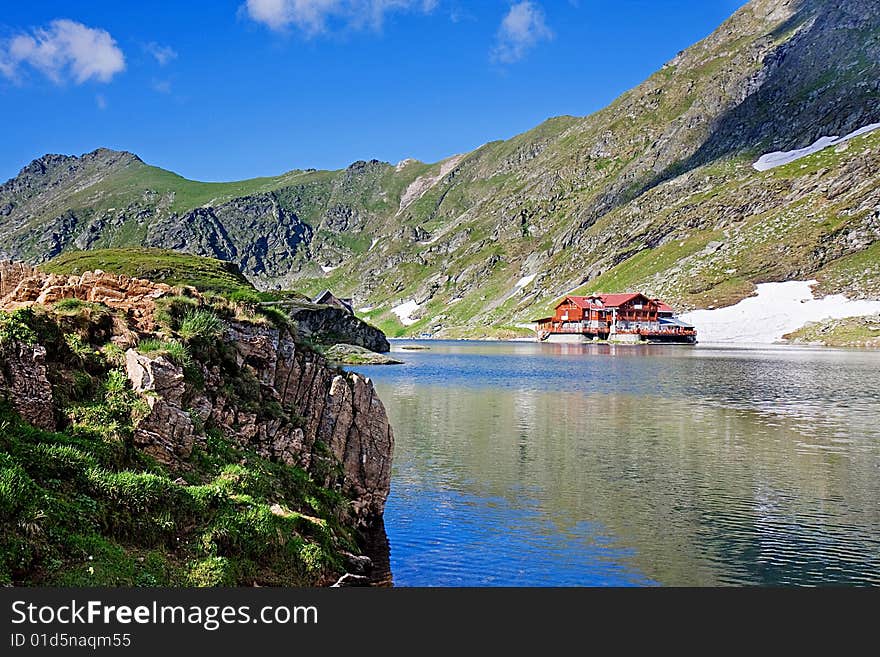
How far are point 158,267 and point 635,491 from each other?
12540cm

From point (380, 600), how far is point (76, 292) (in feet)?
43.1

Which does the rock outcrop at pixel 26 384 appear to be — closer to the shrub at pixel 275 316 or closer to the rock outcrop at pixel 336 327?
the shrub at pixel 275 316

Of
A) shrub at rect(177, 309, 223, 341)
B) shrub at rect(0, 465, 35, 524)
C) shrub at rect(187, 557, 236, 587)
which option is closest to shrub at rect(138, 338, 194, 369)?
shrub at rect(177, 309, 223, 341)

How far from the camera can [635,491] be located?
29297mm

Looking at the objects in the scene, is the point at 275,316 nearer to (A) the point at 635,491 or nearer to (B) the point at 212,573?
(B) the point at 212,573

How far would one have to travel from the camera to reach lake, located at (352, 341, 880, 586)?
2042 cm

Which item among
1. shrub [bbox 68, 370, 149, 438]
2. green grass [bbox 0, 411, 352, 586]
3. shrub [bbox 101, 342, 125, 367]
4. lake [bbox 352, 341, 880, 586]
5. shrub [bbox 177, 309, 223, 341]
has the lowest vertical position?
lake [bbox 352, 341, 880, 586]

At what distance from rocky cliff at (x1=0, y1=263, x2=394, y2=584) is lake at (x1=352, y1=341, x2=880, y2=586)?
3.46 metres

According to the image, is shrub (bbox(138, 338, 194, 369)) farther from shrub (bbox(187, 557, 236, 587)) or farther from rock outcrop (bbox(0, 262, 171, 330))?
shrub (bbox(187, 557, 236, 587))

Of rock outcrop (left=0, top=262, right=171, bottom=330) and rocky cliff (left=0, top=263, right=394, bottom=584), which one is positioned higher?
rock outcrop (left=0, top=262, right=171, bottom=330)

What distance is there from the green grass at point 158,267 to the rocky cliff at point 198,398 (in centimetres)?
9314

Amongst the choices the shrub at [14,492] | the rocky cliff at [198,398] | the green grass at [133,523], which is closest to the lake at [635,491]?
the rocky cliff at [198,398]

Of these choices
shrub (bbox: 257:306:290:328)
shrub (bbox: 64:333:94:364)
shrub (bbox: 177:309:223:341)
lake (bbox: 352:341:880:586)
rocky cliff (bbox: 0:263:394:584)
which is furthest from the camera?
shrub (bbox: 257:306:290:328)

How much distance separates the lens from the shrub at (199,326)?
61.0ft
